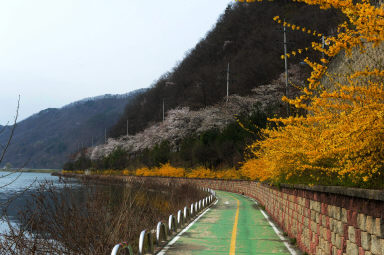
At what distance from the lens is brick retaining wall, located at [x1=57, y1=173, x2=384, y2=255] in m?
5.84

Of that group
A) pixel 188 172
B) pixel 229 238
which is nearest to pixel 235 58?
pixel 188 172

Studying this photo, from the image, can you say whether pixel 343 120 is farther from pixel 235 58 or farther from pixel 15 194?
pixel 235 58

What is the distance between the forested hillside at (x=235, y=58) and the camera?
74625mm

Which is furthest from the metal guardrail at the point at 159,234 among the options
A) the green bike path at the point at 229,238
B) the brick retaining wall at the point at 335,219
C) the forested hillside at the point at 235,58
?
the forested hillside at the point at 235,58

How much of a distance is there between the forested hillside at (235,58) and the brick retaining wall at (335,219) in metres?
43.2

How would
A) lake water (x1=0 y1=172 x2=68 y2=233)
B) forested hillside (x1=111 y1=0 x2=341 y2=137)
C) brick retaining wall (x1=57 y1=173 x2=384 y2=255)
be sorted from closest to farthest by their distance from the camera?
brick retaining wall (x1=57 y1=173 x2=384 y2=255) → lake water (x1=0 y1=172 x2=68 y2=233) → forested hillside (x1=111 y1=0 x2=341 y2=137)

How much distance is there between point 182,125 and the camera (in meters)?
70.1

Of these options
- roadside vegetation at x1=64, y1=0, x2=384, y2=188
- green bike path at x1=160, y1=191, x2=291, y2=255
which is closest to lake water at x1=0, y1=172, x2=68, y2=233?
green bike path at x1=160, y1=191, x2=291, y2=255

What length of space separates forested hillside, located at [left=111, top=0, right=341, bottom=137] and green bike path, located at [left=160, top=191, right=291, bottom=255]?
127 ft

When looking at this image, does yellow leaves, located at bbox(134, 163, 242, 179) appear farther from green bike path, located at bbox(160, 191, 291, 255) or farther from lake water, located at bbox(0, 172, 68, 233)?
green bike path, located at bbox(160, 191, 291, 255)

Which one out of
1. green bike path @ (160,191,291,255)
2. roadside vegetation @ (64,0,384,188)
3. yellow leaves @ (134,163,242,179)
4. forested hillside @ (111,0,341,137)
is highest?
forested hillside @ (111,0,341,137)

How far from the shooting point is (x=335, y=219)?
312 inches

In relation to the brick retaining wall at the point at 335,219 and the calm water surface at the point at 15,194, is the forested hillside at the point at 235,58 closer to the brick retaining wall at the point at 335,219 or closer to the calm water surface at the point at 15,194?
the calm water surface at the point at 15,194

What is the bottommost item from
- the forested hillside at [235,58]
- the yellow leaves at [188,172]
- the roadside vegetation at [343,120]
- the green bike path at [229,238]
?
the green bike path at [229,238]
